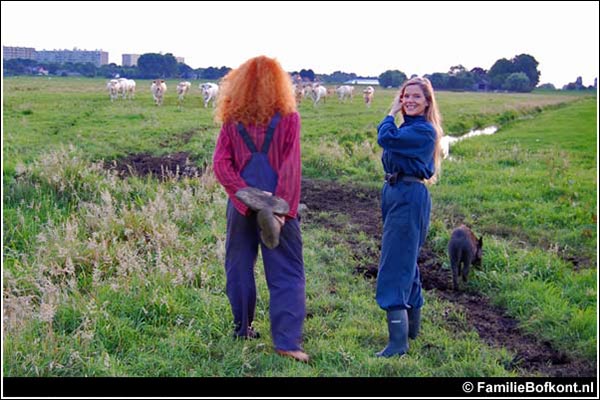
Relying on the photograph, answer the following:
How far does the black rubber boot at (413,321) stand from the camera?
473 cm

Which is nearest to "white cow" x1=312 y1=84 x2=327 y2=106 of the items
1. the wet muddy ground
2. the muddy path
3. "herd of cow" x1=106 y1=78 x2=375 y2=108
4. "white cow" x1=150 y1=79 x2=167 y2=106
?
"herd of cow" x1=106 y1=78 x2=375 y2=108

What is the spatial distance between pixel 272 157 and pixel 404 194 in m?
0.95

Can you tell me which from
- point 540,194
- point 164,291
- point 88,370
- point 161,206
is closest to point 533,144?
point 540,194

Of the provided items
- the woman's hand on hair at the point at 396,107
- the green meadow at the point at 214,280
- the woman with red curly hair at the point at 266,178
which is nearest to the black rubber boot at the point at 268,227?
the woman with red curly hair at the point at 266,178

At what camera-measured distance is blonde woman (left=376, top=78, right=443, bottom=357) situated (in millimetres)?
4270

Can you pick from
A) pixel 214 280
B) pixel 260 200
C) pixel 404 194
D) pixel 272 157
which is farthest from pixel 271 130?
pixel 214 280

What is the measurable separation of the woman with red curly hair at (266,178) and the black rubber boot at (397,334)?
61 cm

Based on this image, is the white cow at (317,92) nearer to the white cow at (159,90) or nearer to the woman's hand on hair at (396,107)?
the white cow at (159,90)

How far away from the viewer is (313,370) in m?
4.16

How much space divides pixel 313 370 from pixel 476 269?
2.86 m

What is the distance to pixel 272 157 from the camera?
430 centimetres

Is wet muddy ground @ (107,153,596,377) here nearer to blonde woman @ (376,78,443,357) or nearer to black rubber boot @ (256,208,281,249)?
blonde woman @ (376,78,443,357)
